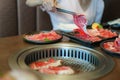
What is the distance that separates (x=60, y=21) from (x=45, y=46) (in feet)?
2.05

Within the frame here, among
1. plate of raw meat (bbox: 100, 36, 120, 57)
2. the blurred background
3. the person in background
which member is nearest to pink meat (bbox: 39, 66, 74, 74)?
plate of raw meat (bbox: 100, 36, 120, 57)

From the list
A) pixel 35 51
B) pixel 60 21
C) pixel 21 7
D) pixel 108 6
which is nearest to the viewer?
pixel 35 51

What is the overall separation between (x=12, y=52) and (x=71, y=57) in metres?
0.26

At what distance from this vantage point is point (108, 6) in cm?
227

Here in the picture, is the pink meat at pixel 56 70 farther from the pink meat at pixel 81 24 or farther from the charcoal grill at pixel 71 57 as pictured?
the pink meat at pixel 81 24

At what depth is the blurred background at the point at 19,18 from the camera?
1.73 metres

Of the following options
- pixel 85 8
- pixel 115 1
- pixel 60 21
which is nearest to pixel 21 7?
pixel 60 21

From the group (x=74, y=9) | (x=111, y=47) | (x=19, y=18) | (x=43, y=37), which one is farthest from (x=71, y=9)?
(x=111, y=47)

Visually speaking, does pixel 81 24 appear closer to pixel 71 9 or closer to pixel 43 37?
pixel 43 37

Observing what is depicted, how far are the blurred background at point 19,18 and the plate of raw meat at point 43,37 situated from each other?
0.66 m

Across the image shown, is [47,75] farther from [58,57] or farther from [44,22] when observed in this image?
[44,22]

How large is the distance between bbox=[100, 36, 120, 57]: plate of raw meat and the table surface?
3 centimetres

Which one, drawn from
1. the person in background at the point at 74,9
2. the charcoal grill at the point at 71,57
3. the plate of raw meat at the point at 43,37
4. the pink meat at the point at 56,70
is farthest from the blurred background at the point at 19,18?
the pink meat at the point at 56,70

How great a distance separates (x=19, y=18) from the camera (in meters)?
1.79
